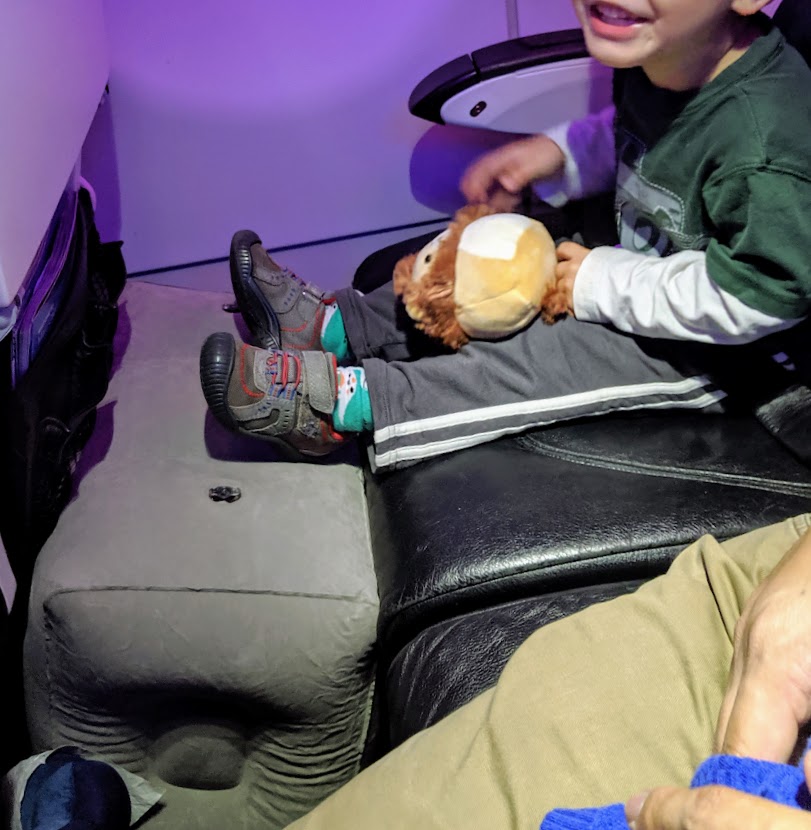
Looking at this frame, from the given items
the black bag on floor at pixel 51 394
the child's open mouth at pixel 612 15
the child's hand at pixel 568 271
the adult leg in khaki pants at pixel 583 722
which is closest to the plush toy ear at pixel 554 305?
the child's hand at pixel 568 271

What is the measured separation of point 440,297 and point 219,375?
264 mm

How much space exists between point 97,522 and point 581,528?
509 mm

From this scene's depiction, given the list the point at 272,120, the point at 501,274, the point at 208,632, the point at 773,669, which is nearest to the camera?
the point at 773,669

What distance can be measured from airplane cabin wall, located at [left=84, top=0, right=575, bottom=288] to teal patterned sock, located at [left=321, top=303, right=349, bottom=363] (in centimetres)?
29

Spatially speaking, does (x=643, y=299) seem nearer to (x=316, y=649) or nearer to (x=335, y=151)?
(x=316, y=649)

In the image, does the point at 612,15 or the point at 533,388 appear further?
the point at 533,388

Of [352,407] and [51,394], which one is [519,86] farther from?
[51,394]

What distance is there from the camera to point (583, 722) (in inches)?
22.6

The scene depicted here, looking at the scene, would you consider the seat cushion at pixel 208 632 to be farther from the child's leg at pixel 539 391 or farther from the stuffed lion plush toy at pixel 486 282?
the stuffed lion plush toy at pixel 486 282

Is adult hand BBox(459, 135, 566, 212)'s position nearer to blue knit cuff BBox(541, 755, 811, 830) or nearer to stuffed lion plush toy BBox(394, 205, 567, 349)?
stuffed lion plush toy BBox(394, 205, 567, 349)

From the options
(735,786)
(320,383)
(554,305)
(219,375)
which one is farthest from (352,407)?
(735,786)

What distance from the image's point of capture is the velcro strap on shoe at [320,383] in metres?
0.97

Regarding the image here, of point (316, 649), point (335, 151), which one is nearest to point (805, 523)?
point (316, 649)

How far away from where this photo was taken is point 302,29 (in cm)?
126
